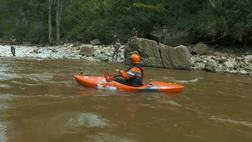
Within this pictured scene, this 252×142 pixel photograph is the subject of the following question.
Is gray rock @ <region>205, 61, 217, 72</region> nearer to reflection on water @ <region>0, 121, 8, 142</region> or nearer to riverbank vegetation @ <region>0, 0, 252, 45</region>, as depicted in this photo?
riverbank vegetation @ <region>0, 0, 252, 45</region>

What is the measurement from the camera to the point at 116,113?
8328mm

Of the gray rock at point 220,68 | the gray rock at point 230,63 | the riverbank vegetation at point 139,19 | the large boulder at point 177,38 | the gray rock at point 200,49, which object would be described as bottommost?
the gray rock at point 220,68

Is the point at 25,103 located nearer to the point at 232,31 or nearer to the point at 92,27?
the point at 232,31

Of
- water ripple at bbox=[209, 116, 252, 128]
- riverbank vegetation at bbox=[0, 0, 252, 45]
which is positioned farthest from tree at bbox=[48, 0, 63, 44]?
water ripple at bbox=[209, 116, 252, 128]

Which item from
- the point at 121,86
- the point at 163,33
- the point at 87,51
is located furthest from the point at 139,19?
the point at 121,86

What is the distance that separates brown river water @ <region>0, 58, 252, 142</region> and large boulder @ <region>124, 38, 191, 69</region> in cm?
503

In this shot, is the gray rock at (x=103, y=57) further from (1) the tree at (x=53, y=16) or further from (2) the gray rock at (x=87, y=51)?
(1) the tree at (x=53, y=16)

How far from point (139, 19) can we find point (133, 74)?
1839 centimetres

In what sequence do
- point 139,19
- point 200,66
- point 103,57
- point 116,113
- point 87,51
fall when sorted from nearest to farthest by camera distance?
point 116,113
point 200,66
point 103,57
point 87,51
point 139,19

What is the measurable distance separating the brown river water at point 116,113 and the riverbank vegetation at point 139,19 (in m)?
10.4

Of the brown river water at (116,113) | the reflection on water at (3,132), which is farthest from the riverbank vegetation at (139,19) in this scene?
the reflection on water at (3,132)

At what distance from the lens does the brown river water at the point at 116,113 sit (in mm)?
6590

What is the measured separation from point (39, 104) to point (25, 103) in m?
0.30

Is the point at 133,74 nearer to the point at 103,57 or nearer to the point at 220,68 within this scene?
the point at 220,68
